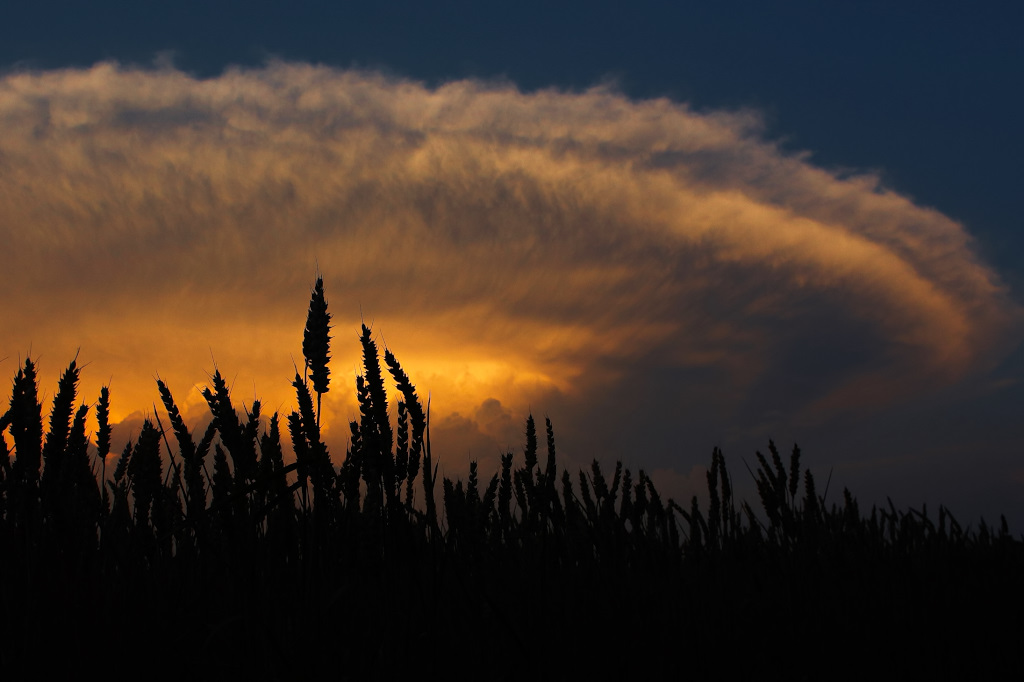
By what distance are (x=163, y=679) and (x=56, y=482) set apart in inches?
32.2

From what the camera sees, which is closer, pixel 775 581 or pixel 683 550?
pixel 775 581

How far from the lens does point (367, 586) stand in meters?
2.84

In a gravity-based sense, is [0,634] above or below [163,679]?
above

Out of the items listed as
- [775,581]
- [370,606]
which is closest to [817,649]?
[775,581]

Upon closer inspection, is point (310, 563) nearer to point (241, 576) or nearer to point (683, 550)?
point (241, 576)

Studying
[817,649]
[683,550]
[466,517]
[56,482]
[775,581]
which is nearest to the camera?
[56,482]

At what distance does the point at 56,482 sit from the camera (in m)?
2.74

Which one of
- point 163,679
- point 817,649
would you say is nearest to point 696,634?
point 817,649

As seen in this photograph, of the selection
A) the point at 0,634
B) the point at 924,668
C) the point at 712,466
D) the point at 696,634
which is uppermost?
the point at 712,466

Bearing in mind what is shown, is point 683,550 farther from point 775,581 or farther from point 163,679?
point 163,679

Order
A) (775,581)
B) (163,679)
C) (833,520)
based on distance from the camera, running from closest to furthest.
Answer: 1. (163,679)
2. (775,581)
3. (833,520)

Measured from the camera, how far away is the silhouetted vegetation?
7.89ft

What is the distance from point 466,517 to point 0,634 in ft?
5.44

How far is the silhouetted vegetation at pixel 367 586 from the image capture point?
240 cm
